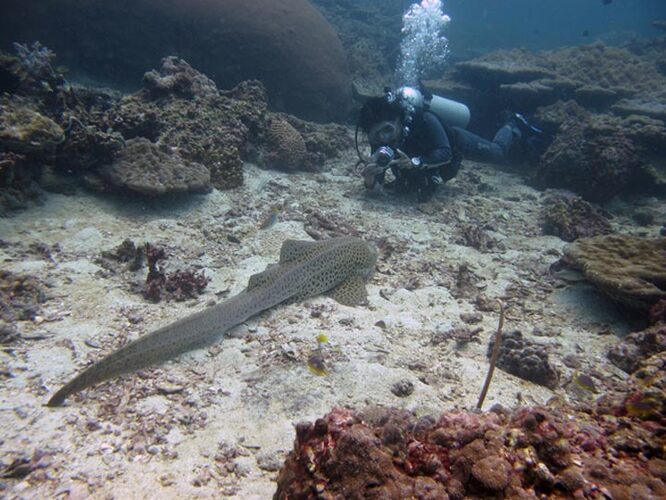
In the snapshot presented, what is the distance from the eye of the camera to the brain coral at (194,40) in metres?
11.7

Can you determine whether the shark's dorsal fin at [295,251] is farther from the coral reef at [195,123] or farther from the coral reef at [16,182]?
the coral reef at [16,182]

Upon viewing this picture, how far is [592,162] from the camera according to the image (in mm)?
10086

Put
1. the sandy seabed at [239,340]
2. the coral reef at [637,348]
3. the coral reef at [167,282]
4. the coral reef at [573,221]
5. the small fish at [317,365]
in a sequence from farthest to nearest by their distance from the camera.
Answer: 1. the coral reef at [573,221]
2. the coral reef at [167,282]
3. the coral reef at [637,348]
4. the small fish at [317,365]
5. the sandy seabed at [239,340]

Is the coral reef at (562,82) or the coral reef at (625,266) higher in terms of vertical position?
the coral reef at (562,82)

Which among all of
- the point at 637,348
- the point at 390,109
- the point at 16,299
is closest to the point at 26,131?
the point at 16,299

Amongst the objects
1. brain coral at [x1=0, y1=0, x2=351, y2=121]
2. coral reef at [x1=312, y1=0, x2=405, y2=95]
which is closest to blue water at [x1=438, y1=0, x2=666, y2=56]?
coral reef at [x1=312, y1=0, x2=405, y2=95]

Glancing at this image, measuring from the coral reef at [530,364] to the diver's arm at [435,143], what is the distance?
569 cm

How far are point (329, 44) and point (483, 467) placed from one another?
54.4 ft

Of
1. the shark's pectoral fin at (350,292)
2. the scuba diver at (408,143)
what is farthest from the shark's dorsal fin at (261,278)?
the scuba diver at (408,143)

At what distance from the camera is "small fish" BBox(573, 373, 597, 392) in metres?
3.98

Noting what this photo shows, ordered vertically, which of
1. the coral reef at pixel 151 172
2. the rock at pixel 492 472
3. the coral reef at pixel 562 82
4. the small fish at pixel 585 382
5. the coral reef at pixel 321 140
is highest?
the coral reef at pixel 562 82

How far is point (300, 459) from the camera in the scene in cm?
196

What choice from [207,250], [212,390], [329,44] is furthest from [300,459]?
[329,44]

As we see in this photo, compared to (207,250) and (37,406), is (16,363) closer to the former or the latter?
(37,406)
